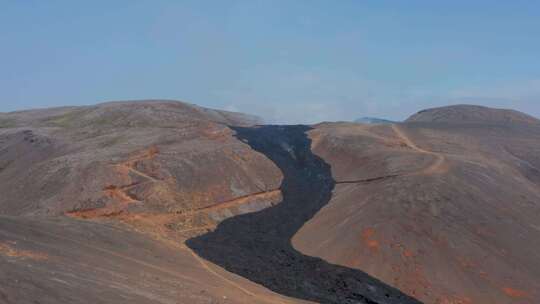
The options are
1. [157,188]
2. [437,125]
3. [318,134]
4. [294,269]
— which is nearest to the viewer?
[294,269]

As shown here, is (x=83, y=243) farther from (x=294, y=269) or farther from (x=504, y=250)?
(x=504, y=250)

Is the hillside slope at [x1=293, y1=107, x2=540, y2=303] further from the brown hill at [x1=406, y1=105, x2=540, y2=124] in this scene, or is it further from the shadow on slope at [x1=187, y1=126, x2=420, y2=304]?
the brown hill at [x1=406, y1=105, x2=540, y2=124]

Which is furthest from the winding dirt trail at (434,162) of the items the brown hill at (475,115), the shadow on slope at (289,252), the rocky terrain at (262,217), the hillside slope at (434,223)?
the brown hill at (475,115)

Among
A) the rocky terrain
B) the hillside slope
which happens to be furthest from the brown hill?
the hillside slope

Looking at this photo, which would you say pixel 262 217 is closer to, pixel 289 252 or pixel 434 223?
pixel 289 252

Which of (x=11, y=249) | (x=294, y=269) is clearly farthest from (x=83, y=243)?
(x=294, y=269)

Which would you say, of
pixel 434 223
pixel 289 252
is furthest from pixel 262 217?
pixel 434 223
